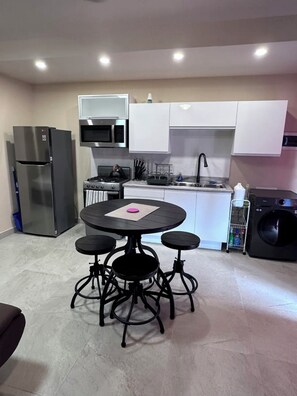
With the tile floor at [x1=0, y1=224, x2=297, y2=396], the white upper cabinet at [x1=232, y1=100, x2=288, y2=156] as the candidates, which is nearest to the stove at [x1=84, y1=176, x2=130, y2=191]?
the tile floor at [x1=0, y1=224, x2=297, y2=396]

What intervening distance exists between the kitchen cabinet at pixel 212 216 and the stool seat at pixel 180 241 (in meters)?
1.04

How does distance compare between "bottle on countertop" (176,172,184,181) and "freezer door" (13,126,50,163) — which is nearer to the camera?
"freezer door" (13,126,50,163)

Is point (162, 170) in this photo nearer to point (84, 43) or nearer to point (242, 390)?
point (84, 43)

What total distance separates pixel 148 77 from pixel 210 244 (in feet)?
8.77

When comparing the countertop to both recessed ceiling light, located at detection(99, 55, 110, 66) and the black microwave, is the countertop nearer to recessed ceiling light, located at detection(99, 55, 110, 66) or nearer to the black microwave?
A: the black microwave

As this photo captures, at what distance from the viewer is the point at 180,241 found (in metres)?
2.17

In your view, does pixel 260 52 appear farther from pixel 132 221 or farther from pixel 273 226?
pixel 132 221

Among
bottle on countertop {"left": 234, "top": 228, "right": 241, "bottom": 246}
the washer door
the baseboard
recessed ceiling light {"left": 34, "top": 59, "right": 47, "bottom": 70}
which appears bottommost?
the baseboard

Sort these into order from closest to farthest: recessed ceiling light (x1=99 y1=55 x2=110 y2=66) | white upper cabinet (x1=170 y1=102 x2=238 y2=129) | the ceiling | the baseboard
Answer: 1. the ceiling
2. recessed ceiling light (x1=99 y1=55 x2=110 y2=66)
3. white upper cabinet (x1=170 y1=102 x2=238 y2=129)
4. the baseboard

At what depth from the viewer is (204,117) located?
321cm

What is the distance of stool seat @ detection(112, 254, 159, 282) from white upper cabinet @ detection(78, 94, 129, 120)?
7.59 ft

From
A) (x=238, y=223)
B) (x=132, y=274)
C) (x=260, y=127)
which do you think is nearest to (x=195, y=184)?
(x=238, y=223)

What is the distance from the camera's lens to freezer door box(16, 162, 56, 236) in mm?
3559

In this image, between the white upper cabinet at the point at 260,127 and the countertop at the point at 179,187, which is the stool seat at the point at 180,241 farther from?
the white upper cabinet at the point at 260,127
